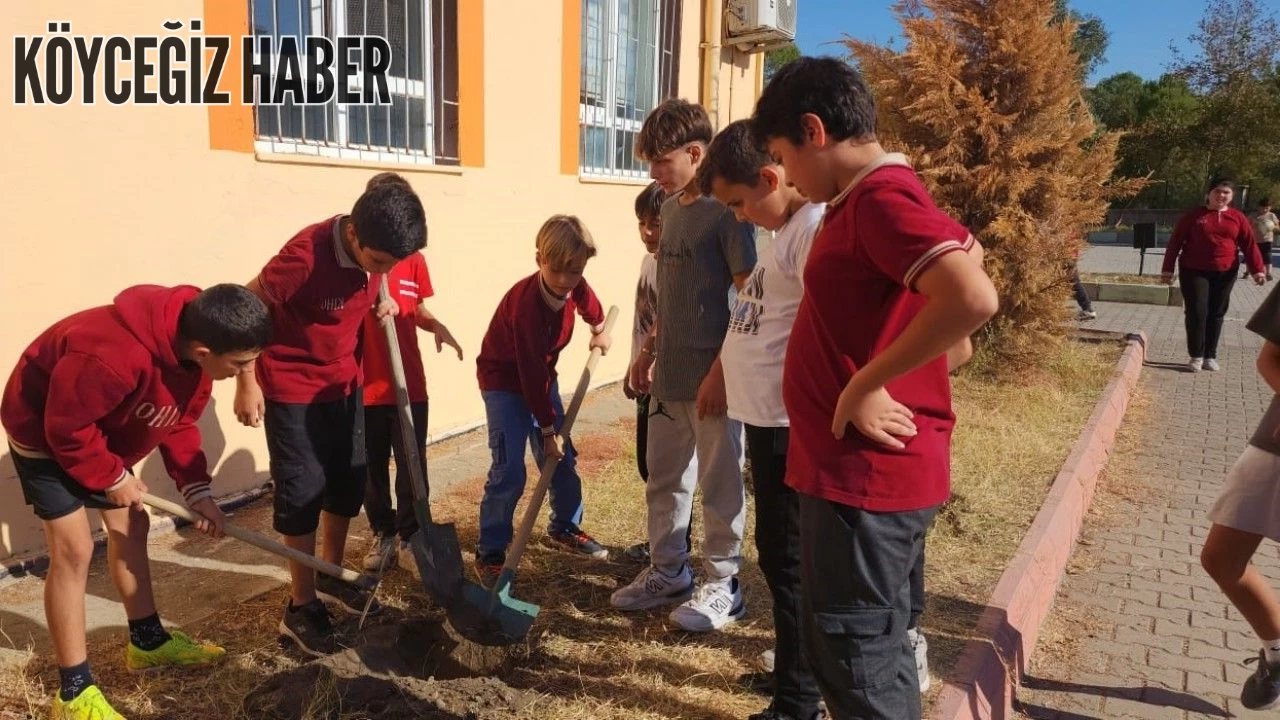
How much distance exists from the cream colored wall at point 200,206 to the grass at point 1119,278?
1461cm

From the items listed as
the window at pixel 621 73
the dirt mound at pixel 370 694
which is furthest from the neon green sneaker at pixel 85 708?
the window at pixel 621 73

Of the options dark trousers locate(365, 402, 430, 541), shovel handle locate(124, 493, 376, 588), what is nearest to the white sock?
shovel handle locate(124, 493, 376, 588)

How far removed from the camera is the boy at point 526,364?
343cm

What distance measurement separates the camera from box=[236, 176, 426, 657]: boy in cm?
291

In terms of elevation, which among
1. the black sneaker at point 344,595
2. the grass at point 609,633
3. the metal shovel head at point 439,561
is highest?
the metal shovel head at point 439,561

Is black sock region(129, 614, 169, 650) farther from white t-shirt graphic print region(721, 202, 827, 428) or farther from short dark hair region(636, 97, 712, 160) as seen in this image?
short dark hair region(636, 97, 712, 160)

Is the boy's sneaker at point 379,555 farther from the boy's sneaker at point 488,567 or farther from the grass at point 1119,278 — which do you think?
the grass at point 1119,278

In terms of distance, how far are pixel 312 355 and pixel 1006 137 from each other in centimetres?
686

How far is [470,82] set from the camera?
5668mm

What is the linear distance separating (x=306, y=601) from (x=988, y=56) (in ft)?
24.1

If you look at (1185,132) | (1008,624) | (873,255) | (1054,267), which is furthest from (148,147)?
(1185,132)

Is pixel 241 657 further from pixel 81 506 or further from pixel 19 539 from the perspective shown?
pixel 19 539

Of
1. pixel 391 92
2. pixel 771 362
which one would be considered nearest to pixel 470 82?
pixel 391 92

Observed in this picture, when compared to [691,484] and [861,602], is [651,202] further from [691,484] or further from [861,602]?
[861,602]
